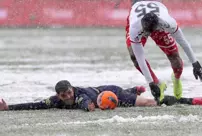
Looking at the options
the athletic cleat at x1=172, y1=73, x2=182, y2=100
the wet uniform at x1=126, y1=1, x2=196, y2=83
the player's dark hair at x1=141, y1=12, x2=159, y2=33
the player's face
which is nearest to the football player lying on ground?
the player's face

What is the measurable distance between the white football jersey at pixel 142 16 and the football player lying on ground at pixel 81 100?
0.85 meters

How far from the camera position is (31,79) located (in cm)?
1201

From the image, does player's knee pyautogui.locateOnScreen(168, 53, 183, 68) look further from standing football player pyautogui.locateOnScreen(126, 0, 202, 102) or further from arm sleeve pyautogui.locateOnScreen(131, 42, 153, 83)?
arm sleeve pyautogui.locateOnScreen(131, 42, 153, 83)

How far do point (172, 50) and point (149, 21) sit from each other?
3.81ft

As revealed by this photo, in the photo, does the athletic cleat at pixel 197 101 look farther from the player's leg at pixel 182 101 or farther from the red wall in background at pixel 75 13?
the red wall in background at pixel 75 13

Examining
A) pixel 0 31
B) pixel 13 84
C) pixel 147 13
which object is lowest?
pixel 13 84

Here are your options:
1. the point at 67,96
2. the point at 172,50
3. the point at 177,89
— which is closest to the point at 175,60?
the point at 172,50

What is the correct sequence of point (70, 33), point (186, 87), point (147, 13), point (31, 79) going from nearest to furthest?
point (147, 13), point (186, 87), point (31, 79), point (70, 33)

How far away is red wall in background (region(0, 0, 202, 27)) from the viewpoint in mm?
21125

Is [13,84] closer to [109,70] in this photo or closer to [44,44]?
[109,70]

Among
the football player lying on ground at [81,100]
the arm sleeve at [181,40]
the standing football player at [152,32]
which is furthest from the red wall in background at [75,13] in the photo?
the football player lying on ground at [81,100]

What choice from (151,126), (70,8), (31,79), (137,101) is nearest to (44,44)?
(70,8)

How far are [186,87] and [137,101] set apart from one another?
7.17 feet

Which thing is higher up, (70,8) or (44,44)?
Answer: (70,8)
